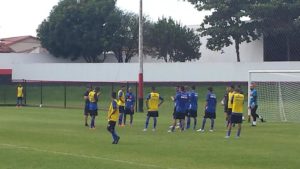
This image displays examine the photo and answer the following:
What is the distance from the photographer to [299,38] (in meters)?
68.1

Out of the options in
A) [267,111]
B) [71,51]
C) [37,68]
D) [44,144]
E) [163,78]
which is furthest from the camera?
[71,51]

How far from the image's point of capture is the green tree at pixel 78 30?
8281 cm

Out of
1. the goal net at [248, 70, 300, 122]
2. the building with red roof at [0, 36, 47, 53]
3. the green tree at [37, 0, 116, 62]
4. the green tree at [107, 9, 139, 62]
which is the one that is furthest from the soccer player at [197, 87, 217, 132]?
the building with red roof at [0, 36, 47, 53]

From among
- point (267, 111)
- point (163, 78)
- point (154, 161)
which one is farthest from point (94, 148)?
point (163, 78)

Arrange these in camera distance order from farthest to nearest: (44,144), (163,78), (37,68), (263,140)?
(37,68), (163,78), (263,140), (44,144)

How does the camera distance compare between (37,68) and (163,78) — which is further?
(37,68)

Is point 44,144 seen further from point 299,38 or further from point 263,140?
point 299,38

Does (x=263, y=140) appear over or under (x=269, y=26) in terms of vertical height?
under

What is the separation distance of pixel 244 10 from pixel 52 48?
2594 cm

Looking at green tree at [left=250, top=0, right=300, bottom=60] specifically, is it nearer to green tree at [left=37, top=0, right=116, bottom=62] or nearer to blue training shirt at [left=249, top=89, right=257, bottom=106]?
green tree at [left=37, top=0, right=116, bottom=62]

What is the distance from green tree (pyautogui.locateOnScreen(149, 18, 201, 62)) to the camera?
267 ft

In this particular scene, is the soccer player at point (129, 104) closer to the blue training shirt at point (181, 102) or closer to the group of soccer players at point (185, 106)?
the group of soccer players at point (185, 106)

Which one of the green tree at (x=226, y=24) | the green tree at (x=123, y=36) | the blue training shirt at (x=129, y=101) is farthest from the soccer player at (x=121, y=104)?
the green tree at (x=123, y=36)

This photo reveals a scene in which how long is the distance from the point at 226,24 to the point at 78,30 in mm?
20124
